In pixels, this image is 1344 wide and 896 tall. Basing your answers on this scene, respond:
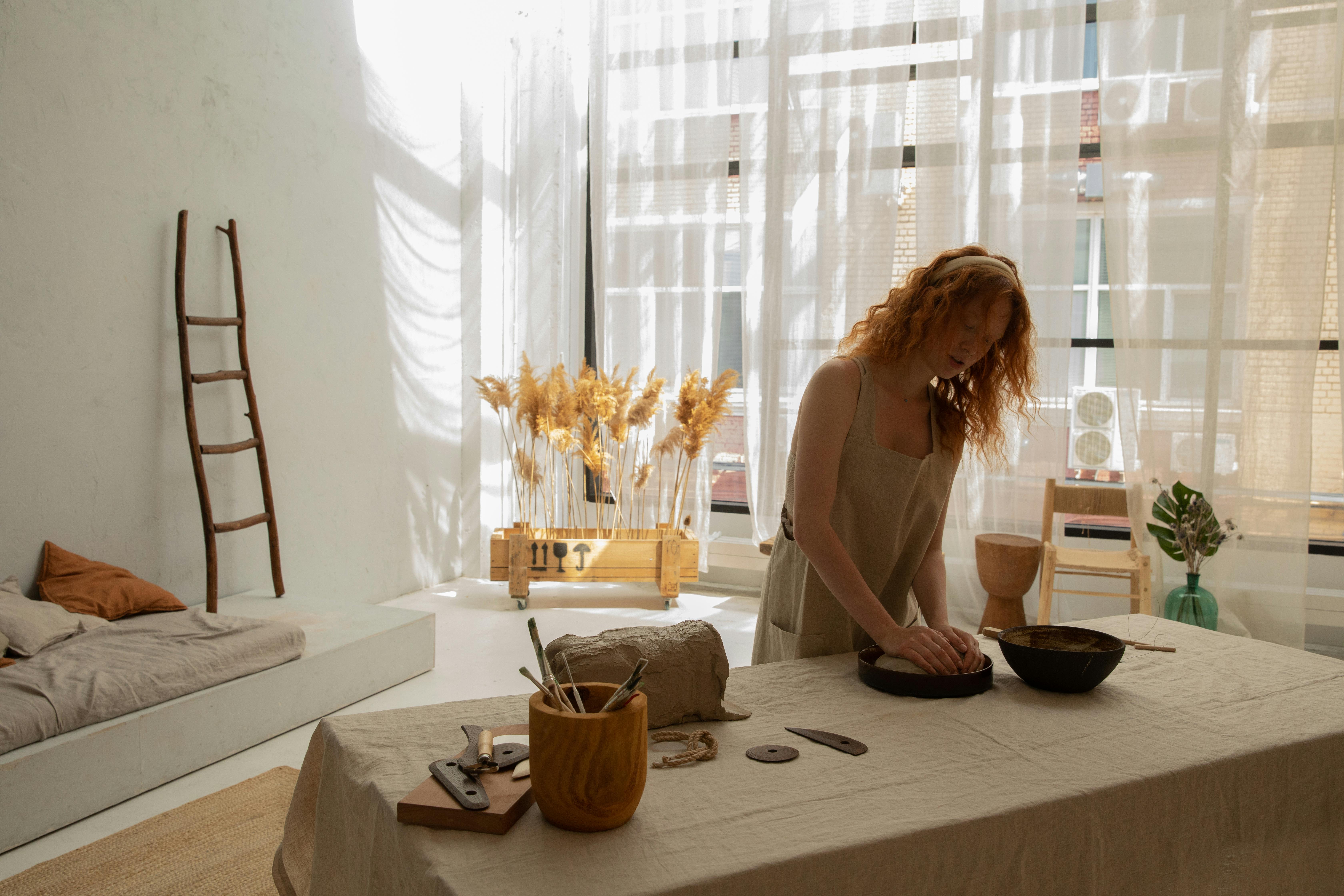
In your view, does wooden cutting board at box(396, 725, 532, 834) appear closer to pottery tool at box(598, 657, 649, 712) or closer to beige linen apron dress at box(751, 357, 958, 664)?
pottery tool at box(598, 657, 649, 712)

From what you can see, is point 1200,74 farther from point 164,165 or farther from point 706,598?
point 164,165

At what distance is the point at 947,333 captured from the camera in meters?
1.67

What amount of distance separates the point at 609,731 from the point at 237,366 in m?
3.45

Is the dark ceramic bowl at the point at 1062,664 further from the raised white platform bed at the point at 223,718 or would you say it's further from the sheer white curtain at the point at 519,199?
the sheer white curtain at the point at 519,199

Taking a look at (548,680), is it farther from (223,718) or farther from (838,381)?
(223,718)

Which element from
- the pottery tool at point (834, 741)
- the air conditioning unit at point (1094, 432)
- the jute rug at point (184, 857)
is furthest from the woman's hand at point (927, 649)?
the air conditioning unit at point (1094, 432)

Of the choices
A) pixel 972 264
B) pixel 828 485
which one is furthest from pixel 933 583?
pixel 972 264

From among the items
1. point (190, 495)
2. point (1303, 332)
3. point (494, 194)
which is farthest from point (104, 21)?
point (1303, 332)

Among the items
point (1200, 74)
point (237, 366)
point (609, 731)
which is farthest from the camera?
point (1200, 74)

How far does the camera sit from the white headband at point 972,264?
1665mm

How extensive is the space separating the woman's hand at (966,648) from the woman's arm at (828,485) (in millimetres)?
80

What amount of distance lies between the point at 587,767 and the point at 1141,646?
1.22m

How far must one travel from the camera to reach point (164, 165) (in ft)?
11.5

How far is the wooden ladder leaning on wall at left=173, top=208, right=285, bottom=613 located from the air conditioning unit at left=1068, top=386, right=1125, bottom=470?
377 cm
